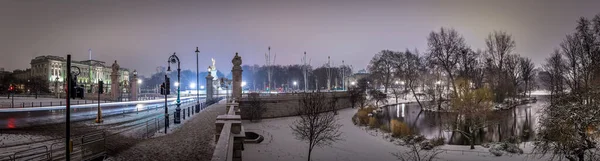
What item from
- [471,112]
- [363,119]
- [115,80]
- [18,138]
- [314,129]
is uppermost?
[115,80]

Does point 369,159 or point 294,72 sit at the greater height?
point 294,72

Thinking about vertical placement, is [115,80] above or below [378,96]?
above

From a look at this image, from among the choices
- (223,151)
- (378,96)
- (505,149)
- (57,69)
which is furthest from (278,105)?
(57,69)

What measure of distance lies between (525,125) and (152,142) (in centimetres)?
3612

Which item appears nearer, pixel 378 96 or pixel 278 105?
pixel 278 105

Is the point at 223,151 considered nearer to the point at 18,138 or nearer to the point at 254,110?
the point at 18,138

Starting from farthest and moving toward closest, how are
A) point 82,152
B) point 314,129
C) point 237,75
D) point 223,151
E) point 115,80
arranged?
point 115,80 → point 237,75 → point 314,129 → point 82,152 → point 223,151

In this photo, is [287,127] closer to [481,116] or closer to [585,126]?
[481,116]

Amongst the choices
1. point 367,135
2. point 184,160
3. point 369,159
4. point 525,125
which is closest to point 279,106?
point 367,135

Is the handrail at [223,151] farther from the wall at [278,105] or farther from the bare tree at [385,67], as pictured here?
the bare tree at [385,67]

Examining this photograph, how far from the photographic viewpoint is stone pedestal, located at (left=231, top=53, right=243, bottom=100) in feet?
123

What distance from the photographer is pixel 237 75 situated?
124 feet

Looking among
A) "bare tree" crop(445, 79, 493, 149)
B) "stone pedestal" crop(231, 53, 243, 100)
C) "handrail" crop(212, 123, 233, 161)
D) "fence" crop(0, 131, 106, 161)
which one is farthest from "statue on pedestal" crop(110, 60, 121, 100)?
"handrail" crop(212, 123, 233, 161)

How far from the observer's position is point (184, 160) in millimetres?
10859
